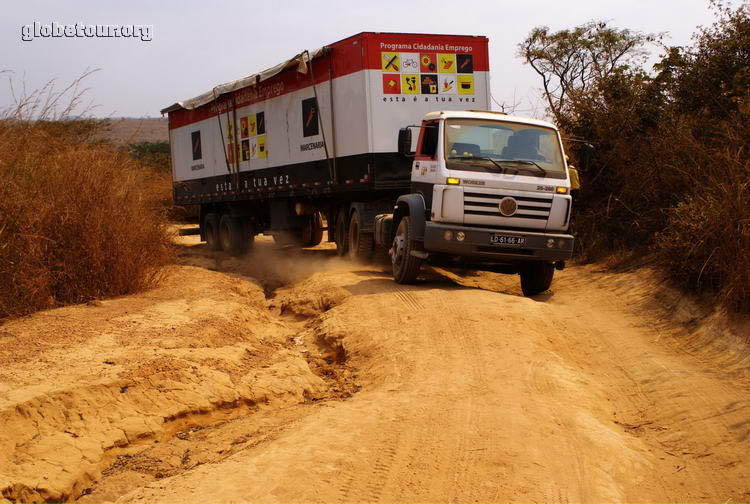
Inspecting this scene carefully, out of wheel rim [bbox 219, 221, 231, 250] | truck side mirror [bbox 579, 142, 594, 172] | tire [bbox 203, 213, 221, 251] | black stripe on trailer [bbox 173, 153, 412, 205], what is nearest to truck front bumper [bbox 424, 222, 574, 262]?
truck side mirror [bbox 579, 142, 594, 172]

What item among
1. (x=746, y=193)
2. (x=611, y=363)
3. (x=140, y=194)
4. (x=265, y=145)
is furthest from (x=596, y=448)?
(x=265, y=145)

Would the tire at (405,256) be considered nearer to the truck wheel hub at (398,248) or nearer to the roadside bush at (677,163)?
the truck wheel hub at (398,248)

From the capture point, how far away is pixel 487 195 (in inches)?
394

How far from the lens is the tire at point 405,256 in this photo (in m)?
10.5

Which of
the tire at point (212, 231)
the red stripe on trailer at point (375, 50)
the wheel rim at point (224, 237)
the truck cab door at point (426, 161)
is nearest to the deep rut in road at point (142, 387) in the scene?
the truck cab door at point (426, 161)

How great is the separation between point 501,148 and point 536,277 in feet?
6.44

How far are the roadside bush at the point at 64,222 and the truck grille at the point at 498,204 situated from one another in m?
4.46

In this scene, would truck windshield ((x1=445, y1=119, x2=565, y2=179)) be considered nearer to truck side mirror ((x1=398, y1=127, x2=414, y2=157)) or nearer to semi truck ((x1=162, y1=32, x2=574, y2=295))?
semi truck ((x1=162, y1=32, x2=574, y2=295))

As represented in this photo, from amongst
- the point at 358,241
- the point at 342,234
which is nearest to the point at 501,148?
the point at 358,241

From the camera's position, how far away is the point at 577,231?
1397 cm

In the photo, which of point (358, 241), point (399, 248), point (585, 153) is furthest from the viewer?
point (358, 241)

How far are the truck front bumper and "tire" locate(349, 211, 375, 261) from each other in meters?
3.06

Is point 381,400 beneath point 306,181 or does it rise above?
beneath

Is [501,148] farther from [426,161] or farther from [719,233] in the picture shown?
[719,233]
